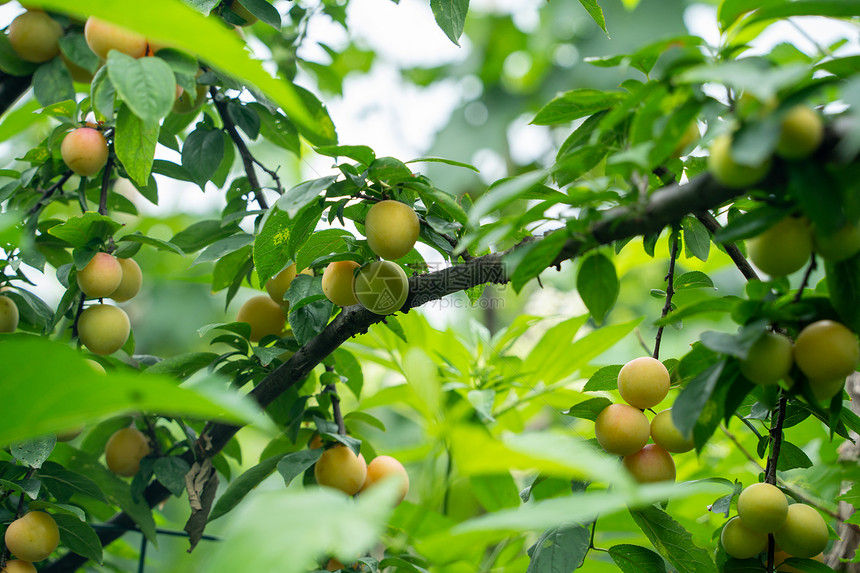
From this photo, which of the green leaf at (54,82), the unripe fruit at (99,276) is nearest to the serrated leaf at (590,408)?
the unripe fruit at (99,276)

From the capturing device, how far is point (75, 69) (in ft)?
1.99

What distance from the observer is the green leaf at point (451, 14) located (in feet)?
1.54

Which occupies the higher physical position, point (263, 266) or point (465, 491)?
point (263, 266)

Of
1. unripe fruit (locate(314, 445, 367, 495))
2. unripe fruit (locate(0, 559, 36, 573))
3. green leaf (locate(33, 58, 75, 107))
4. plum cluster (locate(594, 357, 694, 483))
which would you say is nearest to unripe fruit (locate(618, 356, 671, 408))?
plum cluster (locate(594, 357, 694, 483))

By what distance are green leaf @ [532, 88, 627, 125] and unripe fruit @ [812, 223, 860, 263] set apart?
0.39 ft

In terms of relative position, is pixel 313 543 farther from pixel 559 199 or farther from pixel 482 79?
pixel 482 79

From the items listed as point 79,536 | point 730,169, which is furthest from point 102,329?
point 730,169

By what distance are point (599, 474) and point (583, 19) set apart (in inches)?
109

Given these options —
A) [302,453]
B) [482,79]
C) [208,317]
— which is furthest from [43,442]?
[482,79]

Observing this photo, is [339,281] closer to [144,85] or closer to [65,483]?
[144,85]

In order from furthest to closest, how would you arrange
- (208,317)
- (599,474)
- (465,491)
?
(208,317) < (465,491) < (599,474)

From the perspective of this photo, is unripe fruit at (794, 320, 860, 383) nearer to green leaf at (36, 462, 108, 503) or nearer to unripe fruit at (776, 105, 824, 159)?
unripe fruit at (776, 105, 824, 159)

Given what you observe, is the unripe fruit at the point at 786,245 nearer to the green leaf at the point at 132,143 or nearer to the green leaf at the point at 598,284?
the green leaf at the point at 598,284

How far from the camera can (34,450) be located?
0.42 meters
